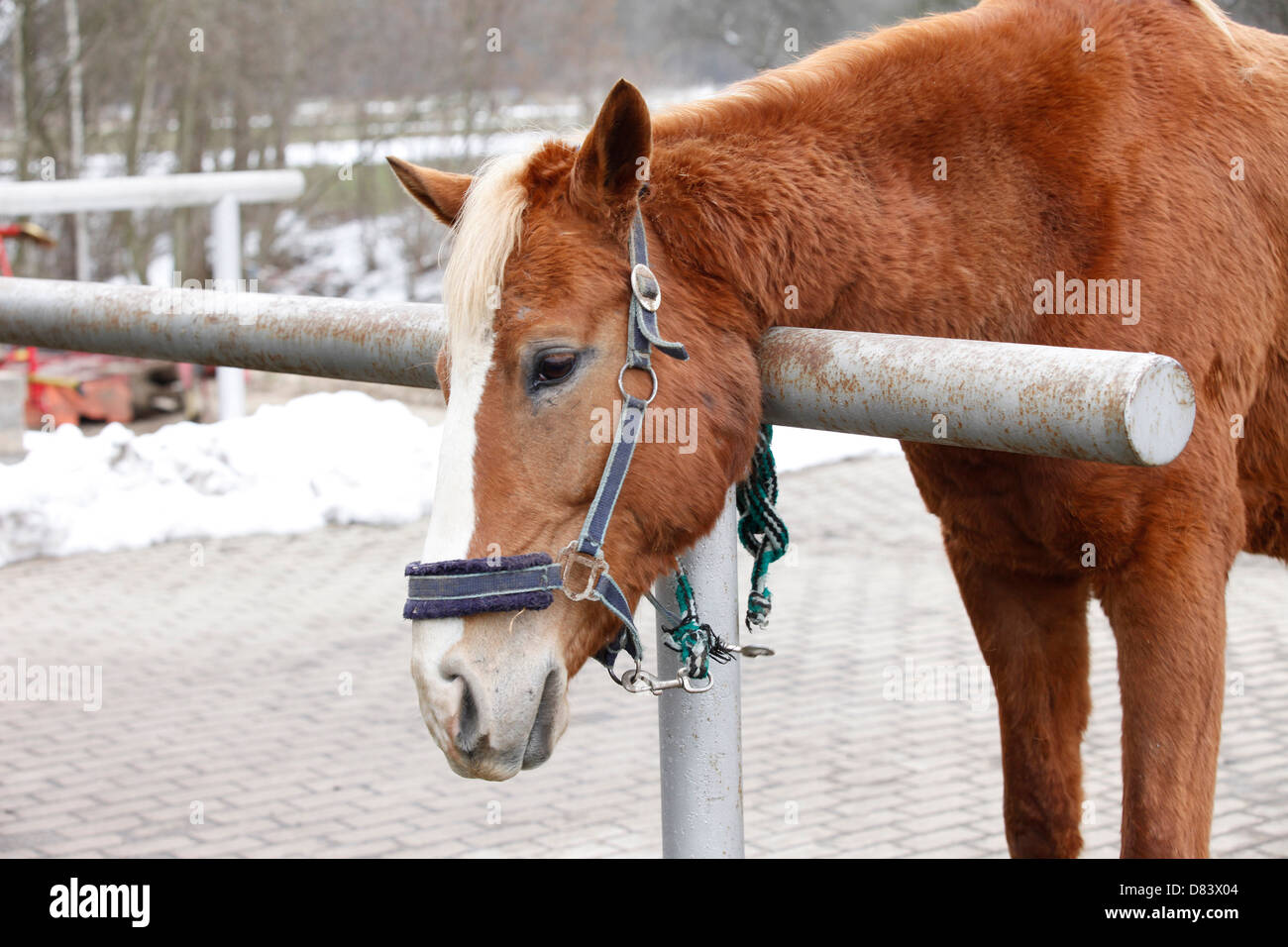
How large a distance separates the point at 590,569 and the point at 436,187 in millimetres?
782

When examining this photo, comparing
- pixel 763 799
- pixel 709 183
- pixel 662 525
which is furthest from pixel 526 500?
pixel 763 799

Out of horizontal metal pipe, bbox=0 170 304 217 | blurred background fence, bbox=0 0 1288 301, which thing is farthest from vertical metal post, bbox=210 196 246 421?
blurred background fence, bbox=0 0 1288 301

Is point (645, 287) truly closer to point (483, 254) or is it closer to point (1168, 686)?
point (483, 254)

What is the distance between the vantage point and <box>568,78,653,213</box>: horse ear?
215cm

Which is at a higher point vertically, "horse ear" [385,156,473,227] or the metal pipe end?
"horse ear" [385,156,473,227]

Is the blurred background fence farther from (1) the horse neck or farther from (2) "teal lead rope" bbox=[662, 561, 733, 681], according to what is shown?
(2) "teal lead rope" bbox=[662, 561, 733, 681]

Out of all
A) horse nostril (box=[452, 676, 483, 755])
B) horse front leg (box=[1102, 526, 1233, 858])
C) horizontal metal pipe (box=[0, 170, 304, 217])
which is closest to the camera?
horse nostril (box=[452, 676, 483, 755])

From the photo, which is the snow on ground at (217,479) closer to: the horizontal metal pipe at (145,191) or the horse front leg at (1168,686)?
the horizontal metal pipe at (145,191)

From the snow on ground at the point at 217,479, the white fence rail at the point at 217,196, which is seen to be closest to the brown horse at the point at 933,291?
the snow on ground at the point at 217,479

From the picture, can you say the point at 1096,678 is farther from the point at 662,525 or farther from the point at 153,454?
the point at 153,454

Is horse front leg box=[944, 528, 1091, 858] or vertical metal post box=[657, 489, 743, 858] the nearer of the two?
vertical metal post box=[657, 489, 743, 858]

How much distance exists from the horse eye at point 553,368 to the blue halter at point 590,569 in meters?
0.08

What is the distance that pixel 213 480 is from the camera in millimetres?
8281

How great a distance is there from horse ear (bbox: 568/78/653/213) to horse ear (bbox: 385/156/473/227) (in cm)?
33
